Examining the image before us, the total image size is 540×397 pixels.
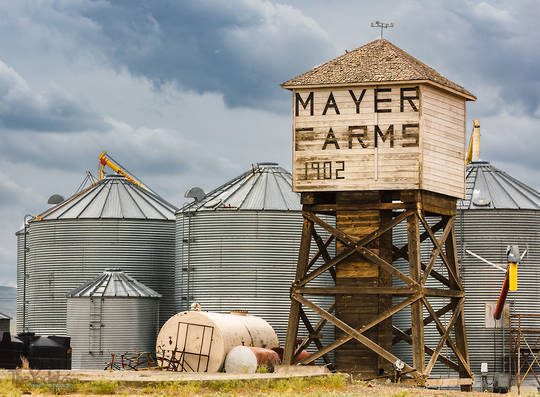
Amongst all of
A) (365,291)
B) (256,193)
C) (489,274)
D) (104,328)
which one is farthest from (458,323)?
(104,328)

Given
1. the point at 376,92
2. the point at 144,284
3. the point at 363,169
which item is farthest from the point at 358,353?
the point at 144,284

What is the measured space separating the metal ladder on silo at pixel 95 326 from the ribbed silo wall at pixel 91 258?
3.64 m

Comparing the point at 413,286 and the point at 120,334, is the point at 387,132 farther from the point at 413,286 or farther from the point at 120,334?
the point at 120,334

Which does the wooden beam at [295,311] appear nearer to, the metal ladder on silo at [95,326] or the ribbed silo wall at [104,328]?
the ribbed silo wall at [104,328]

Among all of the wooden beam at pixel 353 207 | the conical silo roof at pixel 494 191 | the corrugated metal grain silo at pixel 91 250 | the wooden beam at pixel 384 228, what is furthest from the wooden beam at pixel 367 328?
the corrugated metal grain silo at pixel 91 250

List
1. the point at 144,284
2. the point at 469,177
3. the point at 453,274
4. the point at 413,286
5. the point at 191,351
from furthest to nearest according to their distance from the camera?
1. the point at 144,284
2. the point at 469,177
3. the point at 191,351
4. the point at 453,274
5. the point at 413,286

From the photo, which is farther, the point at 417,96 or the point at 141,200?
the point at 141,200

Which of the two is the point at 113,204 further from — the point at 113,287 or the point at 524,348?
the point at 524,348

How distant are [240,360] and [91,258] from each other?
60.6ft

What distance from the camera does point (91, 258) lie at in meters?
58.7

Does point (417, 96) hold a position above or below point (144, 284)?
above

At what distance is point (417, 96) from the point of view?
36594 millimetres

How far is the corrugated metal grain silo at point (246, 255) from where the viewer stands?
176 ft

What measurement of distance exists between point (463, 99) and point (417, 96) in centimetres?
295
